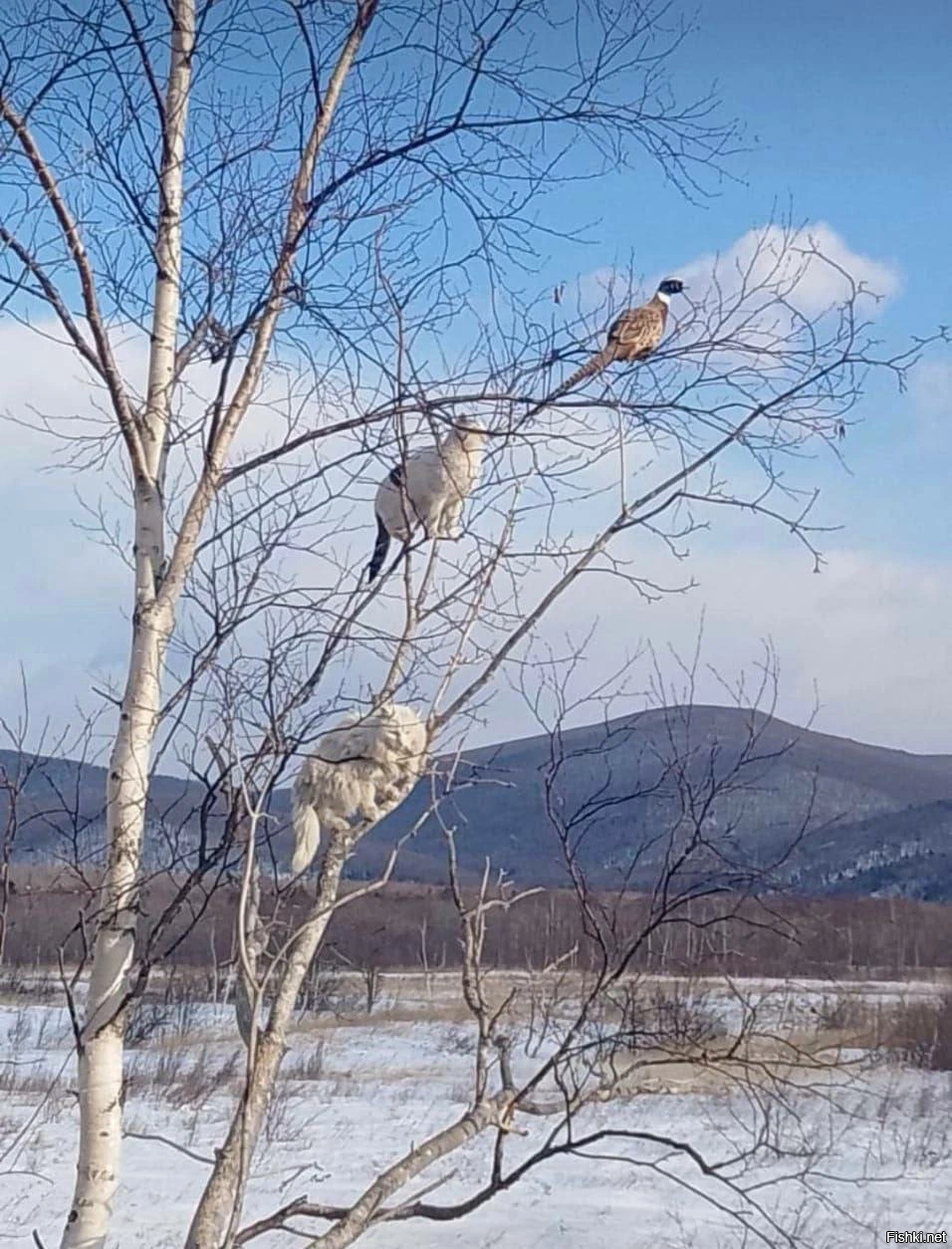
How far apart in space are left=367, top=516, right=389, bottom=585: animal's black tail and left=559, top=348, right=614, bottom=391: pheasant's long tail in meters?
0.64

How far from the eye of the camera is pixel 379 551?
4.03 m

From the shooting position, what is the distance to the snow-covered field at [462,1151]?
422 inches

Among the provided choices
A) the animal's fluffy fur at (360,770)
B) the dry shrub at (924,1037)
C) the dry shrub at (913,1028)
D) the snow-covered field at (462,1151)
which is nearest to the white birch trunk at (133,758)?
the animal's fluffy fur at (360,770)

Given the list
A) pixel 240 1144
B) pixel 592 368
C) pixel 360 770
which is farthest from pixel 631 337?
pixel 240 1144

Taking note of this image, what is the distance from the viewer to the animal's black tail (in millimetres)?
3953

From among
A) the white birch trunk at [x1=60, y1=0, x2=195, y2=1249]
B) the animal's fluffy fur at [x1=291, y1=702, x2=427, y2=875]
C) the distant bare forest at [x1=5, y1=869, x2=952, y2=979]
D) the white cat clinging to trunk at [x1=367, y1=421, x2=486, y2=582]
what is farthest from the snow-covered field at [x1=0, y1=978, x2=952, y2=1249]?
the white cat clinging to trunk at [x1=367, y1=421, x2=486, y2=582]

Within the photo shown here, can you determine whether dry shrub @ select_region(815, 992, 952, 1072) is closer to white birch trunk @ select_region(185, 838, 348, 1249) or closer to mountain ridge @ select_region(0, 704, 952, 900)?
mountain ridge @ select_region(0, 704, 952, 900)

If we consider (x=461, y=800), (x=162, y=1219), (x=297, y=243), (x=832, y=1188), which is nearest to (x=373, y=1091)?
(x=832, y=1188)

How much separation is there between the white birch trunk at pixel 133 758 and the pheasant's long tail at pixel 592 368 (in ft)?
3.29

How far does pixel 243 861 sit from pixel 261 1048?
0.43m

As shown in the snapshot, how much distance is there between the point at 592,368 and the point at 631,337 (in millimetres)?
140

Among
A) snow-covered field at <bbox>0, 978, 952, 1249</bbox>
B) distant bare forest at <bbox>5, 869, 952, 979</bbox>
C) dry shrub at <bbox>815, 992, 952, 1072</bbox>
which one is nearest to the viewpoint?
distant bare forest at <bbox>5, 869, 952, 979</bbox>

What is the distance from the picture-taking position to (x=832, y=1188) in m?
13.4

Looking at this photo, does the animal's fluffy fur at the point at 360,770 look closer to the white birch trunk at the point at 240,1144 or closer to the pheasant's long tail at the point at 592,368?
the white birch trunk at the point at 240,1144
